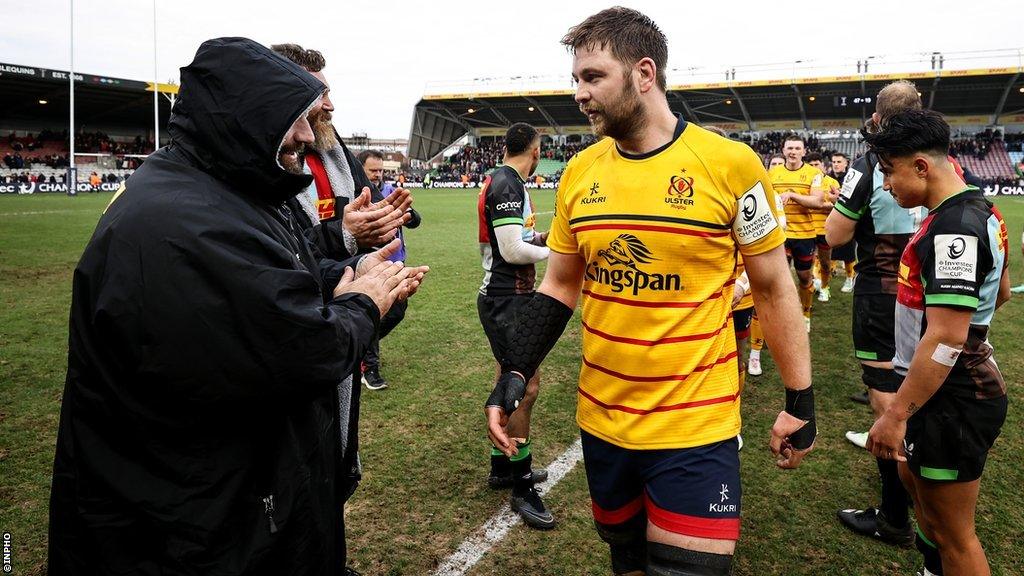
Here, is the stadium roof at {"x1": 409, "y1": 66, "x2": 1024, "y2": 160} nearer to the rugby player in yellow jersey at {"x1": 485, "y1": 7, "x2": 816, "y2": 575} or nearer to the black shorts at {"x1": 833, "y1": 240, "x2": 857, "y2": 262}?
the black shorts at {"x1": 833, "y1": 240, "x2": 857, "y2": 262}

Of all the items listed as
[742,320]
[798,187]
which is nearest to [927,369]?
[742,320]

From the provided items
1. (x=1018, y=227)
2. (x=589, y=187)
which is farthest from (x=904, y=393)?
(x=1018, y=227)

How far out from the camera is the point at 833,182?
32.4 feet

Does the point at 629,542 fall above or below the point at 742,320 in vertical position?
below

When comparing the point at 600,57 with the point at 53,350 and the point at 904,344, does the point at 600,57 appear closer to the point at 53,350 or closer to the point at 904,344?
the point at 904,344

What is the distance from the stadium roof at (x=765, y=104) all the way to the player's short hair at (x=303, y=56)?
35634mm

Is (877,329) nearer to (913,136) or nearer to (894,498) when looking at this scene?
(894,498)

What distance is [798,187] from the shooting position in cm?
913

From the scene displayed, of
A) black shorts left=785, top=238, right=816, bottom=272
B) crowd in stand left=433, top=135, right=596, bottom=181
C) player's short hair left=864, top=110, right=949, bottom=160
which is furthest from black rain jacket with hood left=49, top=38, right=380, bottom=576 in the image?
crowd in stand left=433, top=135, right=596, bottom=181

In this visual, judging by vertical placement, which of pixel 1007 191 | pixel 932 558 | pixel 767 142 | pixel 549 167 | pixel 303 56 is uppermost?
pixel 767 142

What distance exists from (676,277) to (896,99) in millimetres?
2554

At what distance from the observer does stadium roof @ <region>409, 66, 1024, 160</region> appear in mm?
41031

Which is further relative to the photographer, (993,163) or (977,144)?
(977,144)

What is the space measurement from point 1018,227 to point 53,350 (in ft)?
77.6
